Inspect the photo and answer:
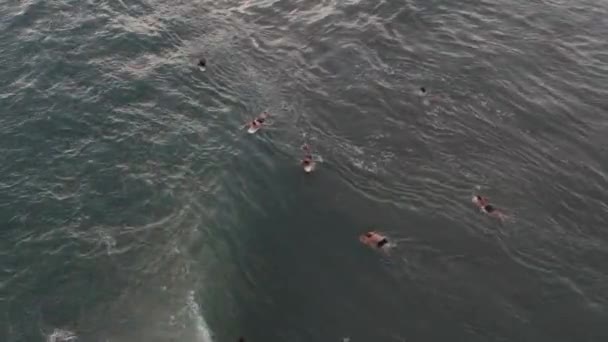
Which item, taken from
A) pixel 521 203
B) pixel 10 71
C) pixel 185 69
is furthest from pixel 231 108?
pixel 521 203

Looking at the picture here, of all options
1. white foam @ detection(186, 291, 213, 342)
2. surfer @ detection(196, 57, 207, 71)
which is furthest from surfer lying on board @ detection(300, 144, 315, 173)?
surfer @ detection(196, 57, 207, 71)

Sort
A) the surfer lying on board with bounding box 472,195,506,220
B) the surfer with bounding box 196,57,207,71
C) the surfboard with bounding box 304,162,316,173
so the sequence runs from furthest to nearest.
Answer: the surfer with bounding box 196,57,207,71 → the surfboard with bounding box 304,162,316,173 → the surfer lying on board with bounding box 472,195,506,220

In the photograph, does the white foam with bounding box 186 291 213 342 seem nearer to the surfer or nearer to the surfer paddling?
the surfer paddling

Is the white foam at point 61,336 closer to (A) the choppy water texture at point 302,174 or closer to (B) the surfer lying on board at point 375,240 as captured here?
(A) the choppy water texture at point 302,174

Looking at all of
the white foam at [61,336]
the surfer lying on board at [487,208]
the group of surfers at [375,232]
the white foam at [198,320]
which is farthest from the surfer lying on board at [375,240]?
the white foam at [61,336]

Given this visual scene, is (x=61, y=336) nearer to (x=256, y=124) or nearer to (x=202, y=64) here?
(x=256, y=124)

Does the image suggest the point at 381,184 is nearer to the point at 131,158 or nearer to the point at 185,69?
the point at 131,158
